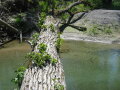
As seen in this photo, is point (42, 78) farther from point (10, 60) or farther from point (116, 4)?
point (116, 4)

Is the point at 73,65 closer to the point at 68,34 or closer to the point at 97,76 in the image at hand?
the point at 97,76

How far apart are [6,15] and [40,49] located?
20.2 ft

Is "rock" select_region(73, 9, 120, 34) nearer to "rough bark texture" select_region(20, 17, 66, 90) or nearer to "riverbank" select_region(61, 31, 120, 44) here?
"riverbank" select_region(61, 31, 120, 44)

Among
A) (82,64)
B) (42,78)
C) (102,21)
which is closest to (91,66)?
(82,64)

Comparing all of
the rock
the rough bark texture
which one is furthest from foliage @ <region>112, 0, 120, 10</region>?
the rough bark texture

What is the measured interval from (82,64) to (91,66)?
34cm

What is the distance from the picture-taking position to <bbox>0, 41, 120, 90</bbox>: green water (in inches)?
271

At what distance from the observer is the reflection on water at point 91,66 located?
6852 millimetres

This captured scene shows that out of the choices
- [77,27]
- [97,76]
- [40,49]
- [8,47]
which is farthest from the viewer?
[77,27]

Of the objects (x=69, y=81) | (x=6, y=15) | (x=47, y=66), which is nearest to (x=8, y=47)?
(x=6, y=15)

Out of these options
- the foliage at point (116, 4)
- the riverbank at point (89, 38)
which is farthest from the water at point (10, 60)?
the foliage at point (116, 4)

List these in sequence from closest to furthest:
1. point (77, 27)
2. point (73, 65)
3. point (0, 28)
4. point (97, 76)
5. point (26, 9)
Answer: point (97, 76)
point (73, 65)
point (0, 28)
point (77, 27)
point (26, 9)

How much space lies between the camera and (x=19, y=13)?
12.6 meters

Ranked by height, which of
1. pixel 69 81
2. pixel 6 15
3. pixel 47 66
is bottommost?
pixel 69 81
